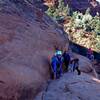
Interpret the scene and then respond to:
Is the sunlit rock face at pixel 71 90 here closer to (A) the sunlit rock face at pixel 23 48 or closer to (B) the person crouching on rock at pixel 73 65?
(A) the sunlit rock face at pixel 23 48

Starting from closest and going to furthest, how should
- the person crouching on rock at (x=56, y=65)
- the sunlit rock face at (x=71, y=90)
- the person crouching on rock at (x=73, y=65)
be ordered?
1. the sunlit rock face at (x=71, y=90)
2. the person crouching on rock at (x=56, y=65)
3. the person crouching on rock at (x=73, y=65)

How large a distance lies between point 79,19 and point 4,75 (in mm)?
29306

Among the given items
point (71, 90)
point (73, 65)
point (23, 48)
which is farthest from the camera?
point (73, 65)

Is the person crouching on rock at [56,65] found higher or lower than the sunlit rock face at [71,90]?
higher

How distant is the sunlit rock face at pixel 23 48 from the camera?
32.7 ft

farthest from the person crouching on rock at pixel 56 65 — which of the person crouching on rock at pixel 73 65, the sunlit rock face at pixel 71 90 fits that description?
the person crouching on rock at pixel 73 65

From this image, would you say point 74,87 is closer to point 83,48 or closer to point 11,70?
point 11,70

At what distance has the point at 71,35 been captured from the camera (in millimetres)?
36719

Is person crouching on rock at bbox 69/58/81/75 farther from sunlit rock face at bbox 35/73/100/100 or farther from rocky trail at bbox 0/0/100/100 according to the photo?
sunlit rock face at bbox 35/73/100/100

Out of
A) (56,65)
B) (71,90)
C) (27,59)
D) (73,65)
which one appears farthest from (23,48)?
(73,65)

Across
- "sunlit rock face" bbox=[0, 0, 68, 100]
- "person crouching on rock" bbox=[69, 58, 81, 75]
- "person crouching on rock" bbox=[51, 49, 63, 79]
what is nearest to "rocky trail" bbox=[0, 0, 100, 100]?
"sunlit rock face" bbox=[0, 0, 68, 100]

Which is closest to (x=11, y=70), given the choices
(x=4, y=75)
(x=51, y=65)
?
(x=4, y=75)

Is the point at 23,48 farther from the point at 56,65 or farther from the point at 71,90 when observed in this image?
the point at 71,90

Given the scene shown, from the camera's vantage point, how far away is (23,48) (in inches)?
500
